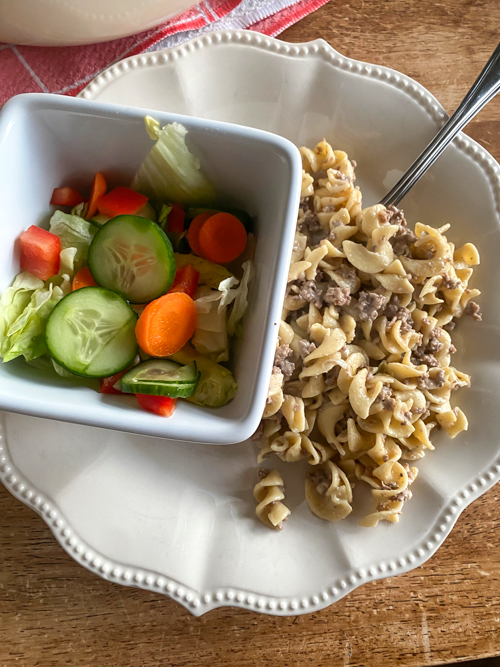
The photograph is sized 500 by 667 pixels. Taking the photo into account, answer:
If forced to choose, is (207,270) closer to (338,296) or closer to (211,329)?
(211,329)

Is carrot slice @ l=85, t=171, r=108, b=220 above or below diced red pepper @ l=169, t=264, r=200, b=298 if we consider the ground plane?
above

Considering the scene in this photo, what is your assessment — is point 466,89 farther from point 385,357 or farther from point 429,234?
point 385,357

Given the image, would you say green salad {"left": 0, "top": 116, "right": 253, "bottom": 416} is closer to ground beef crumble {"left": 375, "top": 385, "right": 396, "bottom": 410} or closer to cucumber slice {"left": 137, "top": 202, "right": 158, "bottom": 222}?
cucumber slice {"left": 137, "top": 202, "right": 158, "bottom": 222}

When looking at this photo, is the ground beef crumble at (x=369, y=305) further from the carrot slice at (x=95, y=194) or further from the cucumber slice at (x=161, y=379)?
the carrot slice at (x=95, y=194)

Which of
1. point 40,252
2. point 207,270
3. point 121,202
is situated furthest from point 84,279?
point 207,270

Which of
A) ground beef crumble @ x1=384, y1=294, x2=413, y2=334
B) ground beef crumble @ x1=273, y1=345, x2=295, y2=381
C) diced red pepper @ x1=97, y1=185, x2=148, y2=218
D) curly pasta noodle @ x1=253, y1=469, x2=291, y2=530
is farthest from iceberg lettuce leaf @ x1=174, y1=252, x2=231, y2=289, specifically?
curly pasta noodle @ x1=253, y1=469, x2=291, y2=530

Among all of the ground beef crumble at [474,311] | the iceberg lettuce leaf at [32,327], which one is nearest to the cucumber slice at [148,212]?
the iceberg lettuce leaf at [32,327]

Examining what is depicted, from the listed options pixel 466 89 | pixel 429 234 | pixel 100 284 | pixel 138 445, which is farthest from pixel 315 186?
pixel 138 445
